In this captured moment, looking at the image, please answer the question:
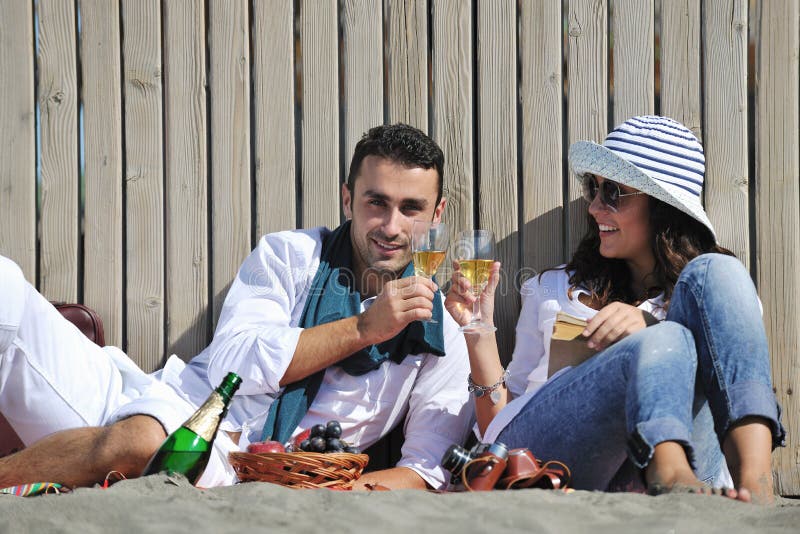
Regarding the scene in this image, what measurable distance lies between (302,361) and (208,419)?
64 cm

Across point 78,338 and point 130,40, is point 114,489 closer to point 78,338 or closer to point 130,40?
point 78,338

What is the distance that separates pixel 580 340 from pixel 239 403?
52.9 inches

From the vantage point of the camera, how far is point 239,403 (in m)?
3.28

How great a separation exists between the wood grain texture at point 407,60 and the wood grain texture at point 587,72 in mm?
634

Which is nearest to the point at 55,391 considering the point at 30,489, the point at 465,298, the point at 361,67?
the point at 30,489

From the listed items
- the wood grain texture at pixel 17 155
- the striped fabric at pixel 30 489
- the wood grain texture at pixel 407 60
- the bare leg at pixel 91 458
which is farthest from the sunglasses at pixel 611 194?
the wood grain texture at pixel 17 155

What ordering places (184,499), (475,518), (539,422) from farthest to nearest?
(539,422) < (184,499) < (475,518)

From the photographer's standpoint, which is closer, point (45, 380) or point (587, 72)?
→ point (45, 380)

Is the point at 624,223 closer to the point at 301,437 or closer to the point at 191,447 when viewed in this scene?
the point at 301,437

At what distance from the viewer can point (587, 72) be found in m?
3.70

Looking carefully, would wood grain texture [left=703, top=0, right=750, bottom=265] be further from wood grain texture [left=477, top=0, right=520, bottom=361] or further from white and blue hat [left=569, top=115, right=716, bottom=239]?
wood grain texture [left=477, top=0, right=520, bottom=361]

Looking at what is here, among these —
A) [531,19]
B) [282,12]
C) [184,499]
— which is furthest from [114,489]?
[531,19]

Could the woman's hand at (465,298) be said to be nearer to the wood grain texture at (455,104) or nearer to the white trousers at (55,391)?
the wood grain texture at (455,104)

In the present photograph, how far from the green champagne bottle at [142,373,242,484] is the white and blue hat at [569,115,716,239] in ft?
5.76
